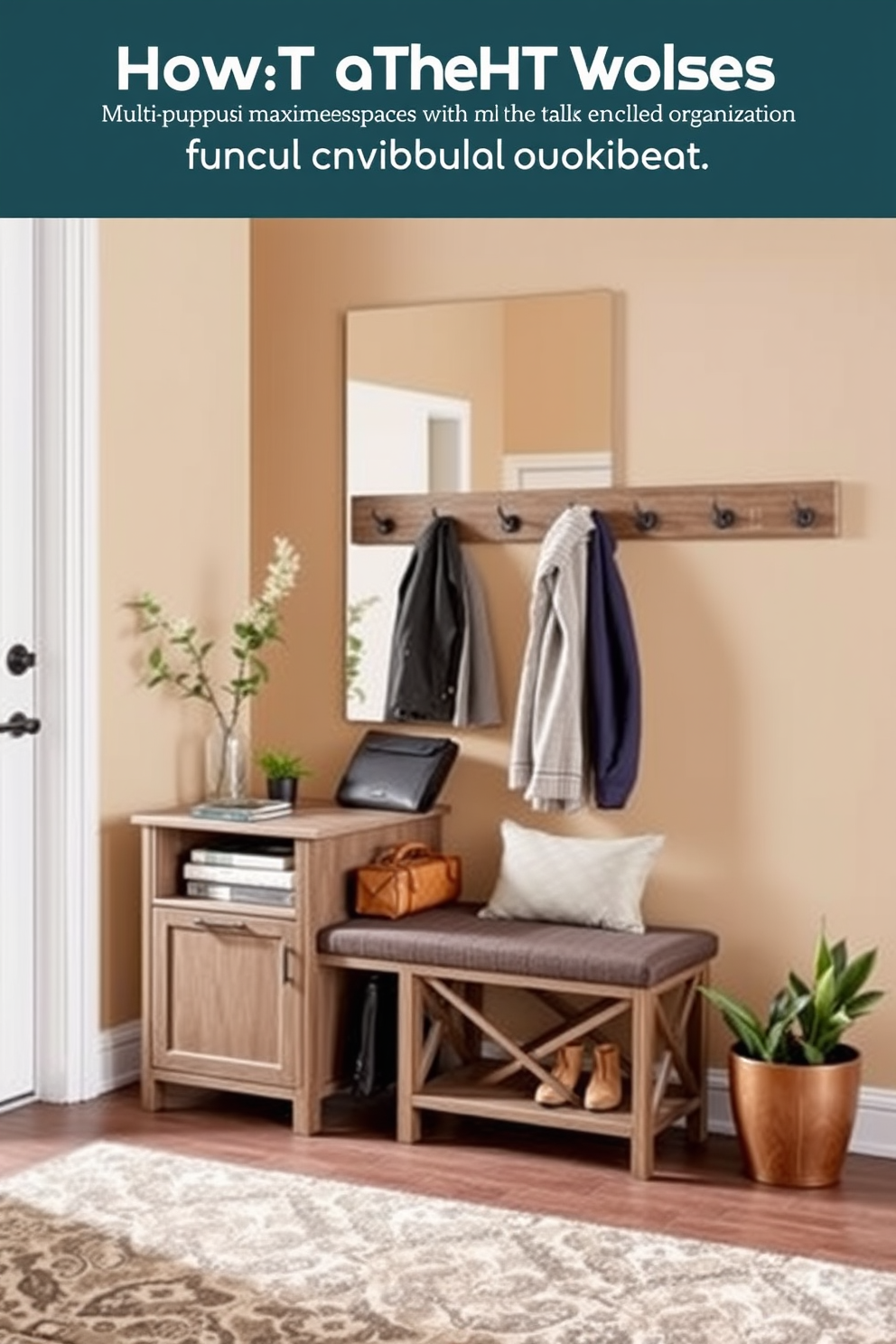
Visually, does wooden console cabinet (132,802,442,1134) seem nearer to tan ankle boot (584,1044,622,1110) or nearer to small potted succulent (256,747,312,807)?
small potted succulent (256,747,312,807)

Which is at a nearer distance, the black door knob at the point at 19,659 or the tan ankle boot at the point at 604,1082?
the tan ankle boot at the point at 604,1082

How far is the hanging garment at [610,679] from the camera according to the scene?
432 cm

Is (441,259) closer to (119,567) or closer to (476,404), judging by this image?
(476,404)

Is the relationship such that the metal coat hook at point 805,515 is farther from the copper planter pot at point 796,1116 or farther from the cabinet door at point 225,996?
the cabinet door at point 225,996

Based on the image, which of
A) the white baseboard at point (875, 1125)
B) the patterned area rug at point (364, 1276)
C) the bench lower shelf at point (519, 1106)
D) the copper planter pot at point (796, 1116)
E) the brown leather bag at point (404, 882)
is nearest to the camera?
the patterned area rug at point (364, 1276)

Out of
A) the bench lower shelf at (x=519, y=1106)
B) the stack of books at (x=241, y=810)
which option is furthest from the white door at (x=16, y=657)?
the bench lower shelf at (x=519, y=1106)

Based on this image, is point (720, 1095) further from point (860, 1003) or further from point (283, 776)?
point (283, 776)

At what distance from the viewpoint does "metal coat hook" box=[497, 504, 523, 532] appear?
455 centimetres

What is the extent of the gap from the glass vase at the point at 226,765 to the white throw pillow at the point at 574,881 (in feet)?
2.27

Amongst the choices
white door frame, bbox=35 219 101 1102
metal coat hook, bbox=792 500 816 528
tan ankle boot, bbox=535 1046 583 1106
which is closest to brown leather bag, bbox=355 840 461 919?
tan ankle boot, bbox=535 1046 583 1106

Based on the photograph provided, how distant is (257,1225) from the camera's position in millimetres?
3561

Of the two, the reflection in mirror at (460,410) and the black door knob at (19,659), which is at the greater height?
the reflection in mirror at (460,410)

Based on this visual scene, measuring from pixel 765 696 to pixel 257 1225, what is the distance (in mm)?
1593
